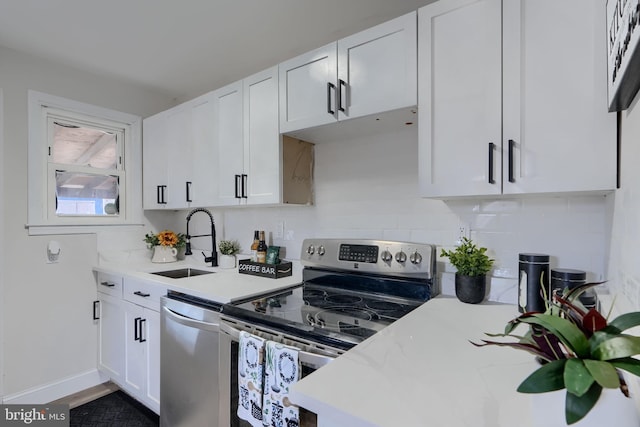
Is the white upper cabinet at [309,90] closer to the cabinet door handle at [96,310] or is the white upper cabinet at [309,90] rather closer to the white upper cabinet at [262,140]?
the white upper cabinet at [262,140]

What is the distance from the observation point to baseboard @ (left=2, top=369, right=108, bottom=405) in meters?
2.23

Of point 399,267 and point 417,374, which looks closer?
point 417,374

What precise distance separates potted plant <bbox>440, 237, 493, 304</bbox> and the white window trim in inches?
108

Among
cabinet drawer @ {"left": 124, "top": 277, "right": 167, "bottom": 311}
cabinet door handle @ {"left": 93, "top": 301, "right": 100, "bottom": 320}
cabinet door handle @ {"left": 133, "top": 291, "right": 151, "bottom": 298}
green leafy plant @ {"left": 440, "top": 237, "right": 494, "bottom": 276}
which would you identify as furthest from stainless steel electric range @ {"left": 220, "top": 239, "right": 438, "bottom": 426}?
cabinet door handle @ {"left": 93, "top": 301, "right": 100, "bottom": 320}

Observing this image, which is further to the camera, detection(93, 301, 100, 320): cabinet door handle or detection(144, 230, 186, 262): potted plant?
detection(144, 230, 186, 262): potted plant

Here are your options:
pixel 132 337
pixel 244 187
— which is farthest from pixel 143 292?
pixel 244 187

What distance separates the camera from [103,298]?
258 centimetres

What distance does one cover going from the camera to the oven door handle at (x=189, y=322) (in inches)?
61.1

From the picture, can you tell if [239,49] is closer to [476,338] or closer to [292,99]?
[292,99]

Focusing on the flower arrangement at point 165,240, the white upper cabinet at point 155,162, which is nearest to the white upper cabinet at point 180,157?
the white upper cabinet at point 155,162

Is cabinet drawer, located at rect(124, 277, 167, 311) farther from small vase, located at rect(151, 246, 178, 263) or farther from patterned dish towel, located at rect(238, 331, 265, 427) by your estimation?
patterned dish towel, located at rect(238, 331, 265, 427)

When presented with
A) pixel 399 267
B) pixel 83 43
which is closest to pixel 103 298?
pixel 83 43

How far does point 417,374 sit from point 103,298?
269 centimetres

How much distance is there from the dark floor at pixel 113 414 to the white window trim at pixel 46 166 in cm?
130
